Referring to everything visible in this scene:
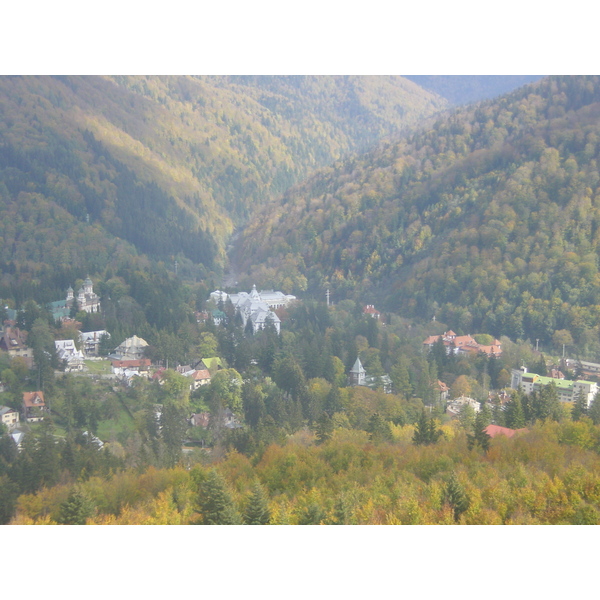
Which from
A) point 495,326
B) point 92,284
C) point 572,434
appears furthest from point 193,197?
point 572,434

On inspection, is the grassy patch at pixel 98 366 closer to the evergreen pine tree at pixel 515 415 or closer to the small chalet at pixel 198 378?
the small chalet at pixel 198 378

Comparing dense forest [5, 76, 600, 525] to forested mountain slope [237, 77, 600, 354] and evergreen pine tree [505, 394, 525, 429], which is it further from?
forested mountain slope [237, 77, 600, 354]

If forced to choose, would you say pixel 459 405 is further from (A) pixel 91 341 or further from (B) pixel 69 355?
(A) pixel 91 341

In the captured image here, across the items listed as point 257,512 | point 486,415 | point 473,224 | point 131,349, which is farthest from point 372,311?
point 257,512

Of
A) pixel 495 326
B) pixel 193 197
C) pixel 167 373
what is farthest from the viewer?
pixel 193 197

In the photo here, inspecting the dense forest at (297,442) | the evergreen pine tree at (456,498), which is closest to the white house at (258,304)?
the dense forest at (297,442)

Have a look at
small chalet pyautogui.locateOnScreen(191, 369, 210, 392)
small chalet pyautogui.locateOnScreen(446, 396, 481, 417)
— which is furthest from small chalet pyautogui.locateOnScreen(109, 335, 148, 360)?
small chalet pyautogui.locateOnScreen(446, 396, 481, 417)
